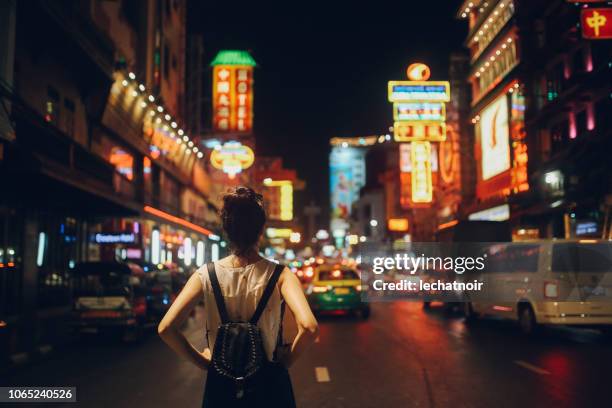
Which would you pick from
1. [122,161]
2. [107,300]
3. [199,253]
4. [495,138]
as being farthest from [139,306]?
[199,253]

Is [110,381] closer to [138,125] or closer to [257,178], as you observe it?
[138,125]

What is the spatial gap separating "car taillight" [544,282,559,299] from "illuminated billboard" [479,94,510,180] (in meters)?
26.0

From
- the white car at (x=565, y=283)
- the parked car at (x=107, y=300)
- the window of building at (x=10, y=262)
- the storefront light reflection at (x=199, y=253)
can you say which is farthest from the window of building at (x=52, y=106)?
the storefront light reflection at (x=199, y=253)

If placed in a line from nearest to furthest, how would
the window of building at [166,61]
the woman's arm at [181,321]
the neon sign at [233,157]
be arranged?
the woman's arm at [181,321], the window of building at [166,61], the neon sign at [233,157]

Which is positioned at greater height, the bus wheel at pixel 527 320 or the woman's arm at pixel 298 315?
→ the woman's arm at pixel 298 315

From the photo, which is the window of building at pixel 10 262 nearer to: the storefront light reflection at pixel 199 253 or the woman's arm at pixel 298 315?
the woman's arm at pixel 298 315

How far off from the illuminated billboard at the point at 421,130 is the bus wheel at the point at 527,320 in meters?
27.8

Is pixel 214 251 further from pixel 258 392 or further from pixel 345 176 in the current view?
pixel 345 176

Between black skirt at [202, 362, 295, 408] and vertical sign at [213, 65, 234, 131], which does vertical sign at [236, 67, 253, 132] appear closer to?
vertical sign at [213, 65, 234, 131]

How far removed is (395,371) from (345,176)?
616 ft

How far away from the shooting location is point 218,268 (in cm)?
346

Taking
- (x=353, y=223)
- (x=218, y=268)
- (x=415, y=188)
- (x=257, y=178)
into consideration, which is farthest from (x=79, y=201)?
(x=353, y=223)

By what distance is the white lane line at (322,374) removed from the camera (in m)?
10.3

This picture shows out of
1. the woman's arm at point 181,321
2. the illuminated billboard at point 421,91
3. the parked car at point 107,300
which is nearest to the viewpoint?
the woman's arm at point 181,321
